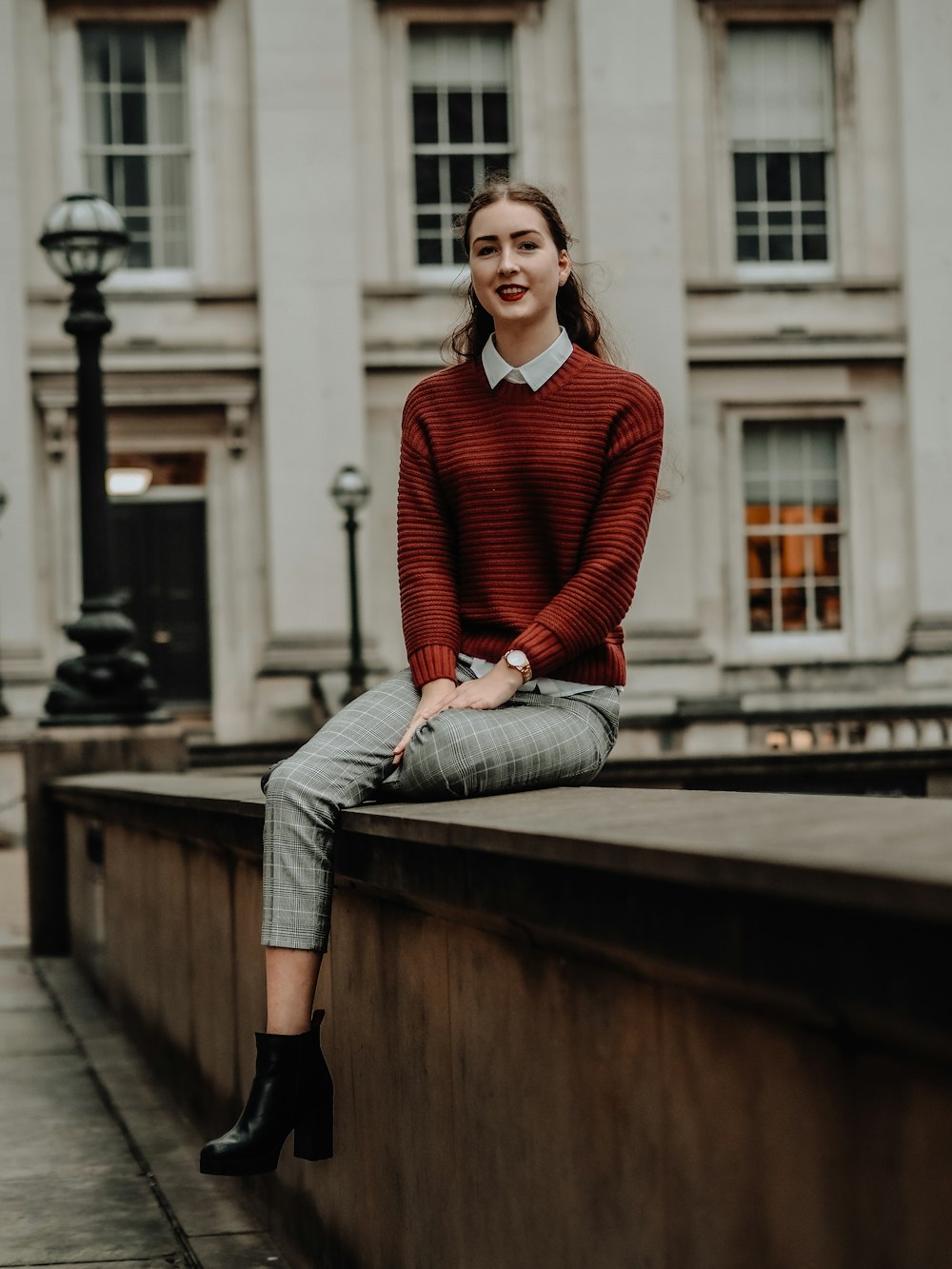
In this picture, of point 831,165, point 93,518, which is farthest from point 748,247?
point 93,518

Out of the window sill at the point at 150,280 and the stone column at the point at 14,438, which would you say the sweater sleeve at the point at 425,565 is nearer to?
the stone column at the point at 14,438

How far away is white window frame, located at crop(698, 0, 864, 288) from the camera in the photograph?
74.6 feet

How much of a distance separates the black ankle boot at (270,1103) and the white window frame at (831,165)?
20119mm

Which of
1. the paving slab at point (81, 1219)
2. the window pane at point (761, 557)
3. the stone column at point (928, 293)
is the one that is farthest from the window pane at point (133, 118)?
the paving slab at point (81, 1219)

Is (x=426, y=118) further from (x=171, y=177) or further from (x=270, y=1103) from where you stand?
(x=270, y=1103)

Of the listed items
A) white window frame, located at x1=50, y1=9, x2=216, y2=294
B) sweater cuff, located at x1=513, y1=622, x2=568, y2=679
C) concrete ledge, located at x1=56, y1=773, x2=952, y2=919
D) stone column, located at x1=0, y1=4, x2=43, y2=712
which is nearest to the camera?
concrete ledge, located at x1=56, y1=773, x2=952, y2=919

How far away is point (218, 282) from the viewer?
21.8 meters

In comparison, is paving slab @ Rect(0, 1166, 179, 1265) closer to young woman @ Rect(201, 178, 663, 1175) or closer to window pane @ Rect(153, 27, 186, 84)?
young woman @ Rect(201, 178, 663, 1175)

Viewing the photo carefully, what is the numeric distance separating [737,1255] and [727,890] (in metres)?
0.40

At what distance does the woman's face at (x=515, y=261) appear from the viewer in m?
3.69

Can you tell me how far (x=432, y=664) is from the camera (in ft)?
11.7

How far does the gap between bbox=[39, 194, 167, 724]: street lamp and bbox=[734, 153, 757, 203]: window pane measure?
14.0 metres

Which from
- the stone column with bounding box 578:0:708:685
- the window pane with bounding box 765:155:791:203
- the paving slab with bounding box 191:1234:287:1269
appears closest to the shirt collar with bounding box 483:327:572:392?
the paving slab with bounding box 191:1234:287:1269

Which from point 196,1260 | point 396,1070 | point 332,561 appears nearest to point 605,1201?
point 396,1070
